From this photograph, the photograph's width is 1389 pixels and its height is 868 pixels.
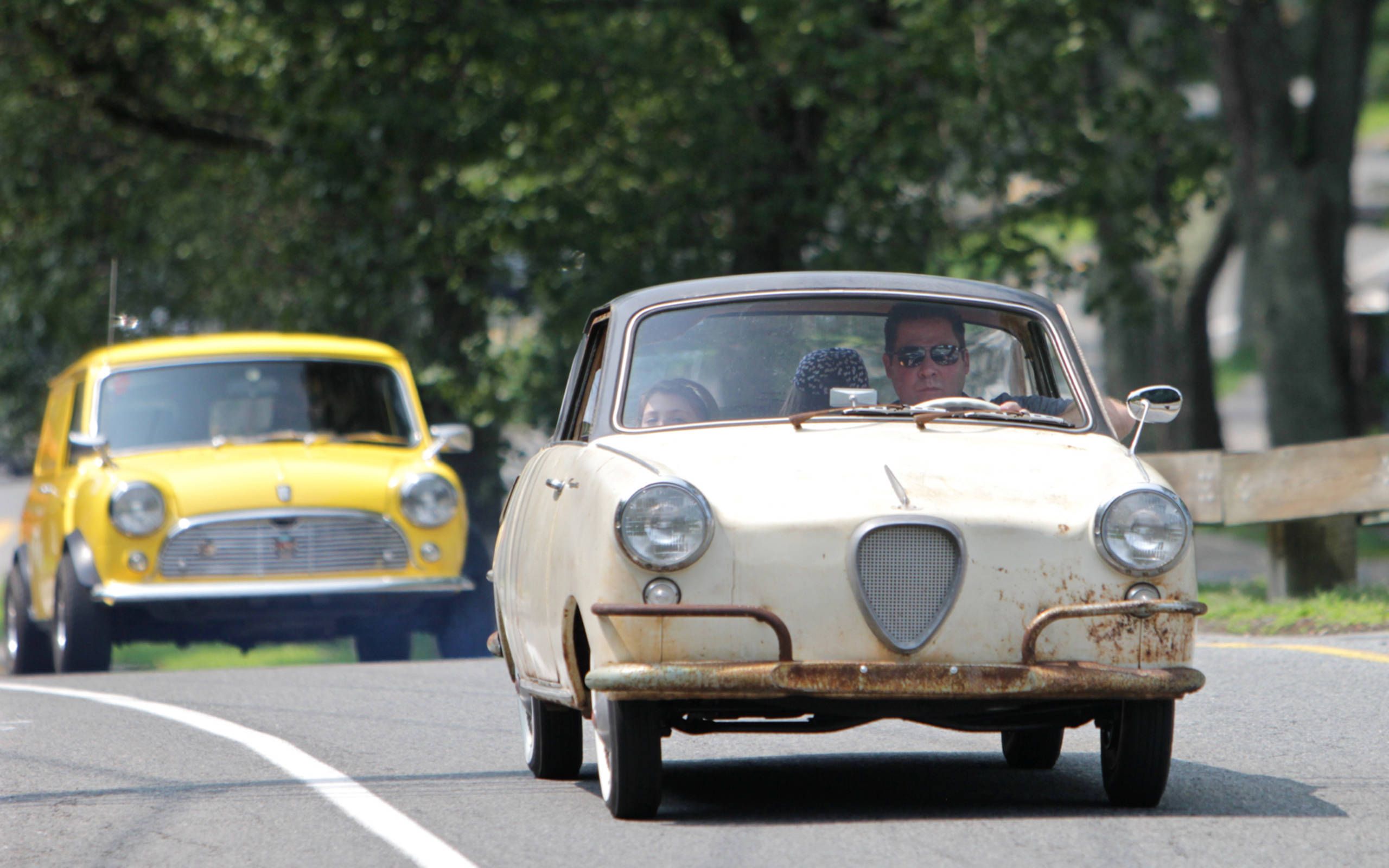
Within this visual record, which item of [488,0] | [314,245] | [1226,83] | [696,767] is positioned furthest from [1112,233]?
[696,767]

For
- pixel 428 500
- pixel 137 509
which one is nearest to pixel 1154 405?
pixel 428 500

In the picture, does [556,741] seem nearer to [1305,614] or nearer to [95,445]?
[1305,614]

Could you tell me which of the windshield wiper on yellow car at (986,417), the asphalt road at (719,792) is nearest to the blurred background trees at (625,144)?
the asphalt road at (719,792)

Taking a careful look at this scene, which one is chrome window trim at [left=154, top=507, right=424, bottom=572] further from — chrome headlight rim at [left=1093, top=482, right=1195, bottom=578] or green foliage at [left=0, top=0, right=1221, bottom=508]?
chrome headlight rim at [left=1093, top=482, right=1195, bottom=578]

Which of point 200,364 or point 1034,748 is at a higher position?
point 200,364

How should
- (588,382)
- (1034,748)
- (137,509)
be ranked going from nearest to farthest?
(1034,748), (588,382), (137,509)

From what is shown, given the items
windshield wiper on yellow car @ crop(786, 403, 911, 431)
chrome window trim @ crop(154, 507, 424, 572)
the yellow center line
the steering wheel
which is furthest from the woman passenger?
chrome window trim @ crop(154, 507, 424, 572)

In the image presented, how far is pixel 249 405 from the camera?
13000 millimetres

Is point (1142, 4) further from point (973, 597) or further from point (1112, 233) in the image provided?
point (973, 597)

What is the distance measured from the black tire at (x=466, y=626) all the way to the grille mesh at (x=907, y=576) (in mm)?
7077

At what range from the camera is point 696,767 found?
23.7ft

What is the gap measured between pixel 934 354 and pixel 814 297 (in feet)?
1.36

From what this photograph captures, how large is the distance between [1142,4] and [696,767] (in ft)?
41.1

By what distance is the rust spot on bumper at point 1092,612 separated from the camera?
5691 mm
